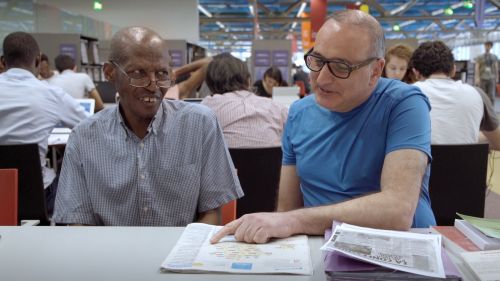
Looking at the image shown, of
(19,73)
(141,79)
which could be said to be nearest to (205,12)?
(19,73)

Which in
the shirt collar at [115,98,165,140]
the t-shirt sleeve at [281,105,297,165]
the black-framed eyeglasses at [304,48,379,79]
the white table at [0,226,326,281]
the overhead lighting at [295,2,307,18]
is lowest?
the white table at [0,226,326,281]

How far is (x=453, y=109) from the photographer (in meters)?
2.76

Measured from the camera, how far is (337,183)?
1.59 meters

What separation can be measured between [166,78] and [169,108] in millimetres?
123

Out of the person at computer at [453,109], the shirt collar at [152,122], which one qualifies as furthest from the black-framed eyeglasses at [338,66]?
the person at computer at [453,109]

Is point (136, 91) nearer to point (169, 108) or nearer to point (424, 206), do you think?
point (169, 108)

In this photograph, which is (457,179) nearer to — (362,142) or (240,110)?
(362,142)

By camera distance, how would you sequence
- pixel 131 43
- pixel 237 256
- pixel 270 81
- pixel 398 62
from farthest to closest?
pixel 270 81, pixel 398 62, pixel 131 43, pixel 237 256

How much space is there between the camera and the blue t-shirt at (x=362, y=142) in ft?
4.83

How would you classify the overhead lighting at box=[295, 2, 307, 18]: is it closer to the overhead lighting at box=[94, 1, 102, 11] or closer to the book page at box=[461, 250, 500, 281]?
the overhead lighting at box=[94, 1, 102, 11]

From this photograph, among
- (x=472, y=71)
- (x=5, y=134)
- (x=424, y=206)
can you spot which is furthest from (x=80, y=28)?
(x=424, y=206)

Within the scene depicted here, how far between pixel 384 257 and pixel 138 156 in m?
0.98

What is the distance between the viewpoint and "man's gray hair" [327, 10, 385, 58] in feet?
4.83

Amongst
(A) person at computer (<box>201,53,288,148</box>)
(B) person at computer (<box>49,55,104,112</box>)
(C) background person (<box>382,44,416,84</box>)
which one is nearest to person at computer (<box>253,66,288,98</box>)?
(B) person at computer (<box>49,55,104,112</box>)
